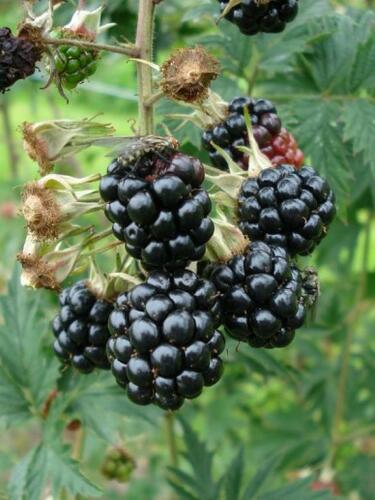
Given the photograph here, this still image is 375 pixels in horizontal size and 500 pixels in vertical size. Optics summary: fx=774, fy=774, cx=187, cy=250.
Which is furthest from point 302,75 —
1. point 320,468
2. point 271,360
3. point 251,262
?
point 320,468

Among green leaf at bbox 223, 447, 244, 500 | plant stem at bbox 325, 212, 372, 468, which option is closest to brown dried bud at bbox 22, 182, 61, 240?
green leaf at bbox 223, 447, 244, 500

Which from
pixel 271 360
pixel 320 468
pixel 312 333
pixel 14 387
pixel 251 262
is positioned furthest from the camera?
pixel 320 468

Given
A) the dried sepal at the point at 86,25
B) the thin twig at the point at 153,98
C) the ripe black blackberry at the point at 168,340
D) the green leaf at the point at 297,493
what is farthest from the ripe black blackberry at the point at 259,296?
the green leaf at the point at 297,493

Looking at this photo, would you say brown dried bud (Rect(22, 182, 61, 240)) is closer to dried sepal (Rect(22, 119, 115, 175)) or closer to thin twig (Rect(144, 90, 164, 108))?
dried sepal (Rect(22, 119, 115, 175))

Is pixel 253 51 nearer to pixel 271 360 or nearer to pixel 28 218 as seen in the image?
pixel 271 360


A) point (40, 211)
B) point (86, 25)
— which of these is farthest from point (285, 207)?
point (86, 25)
